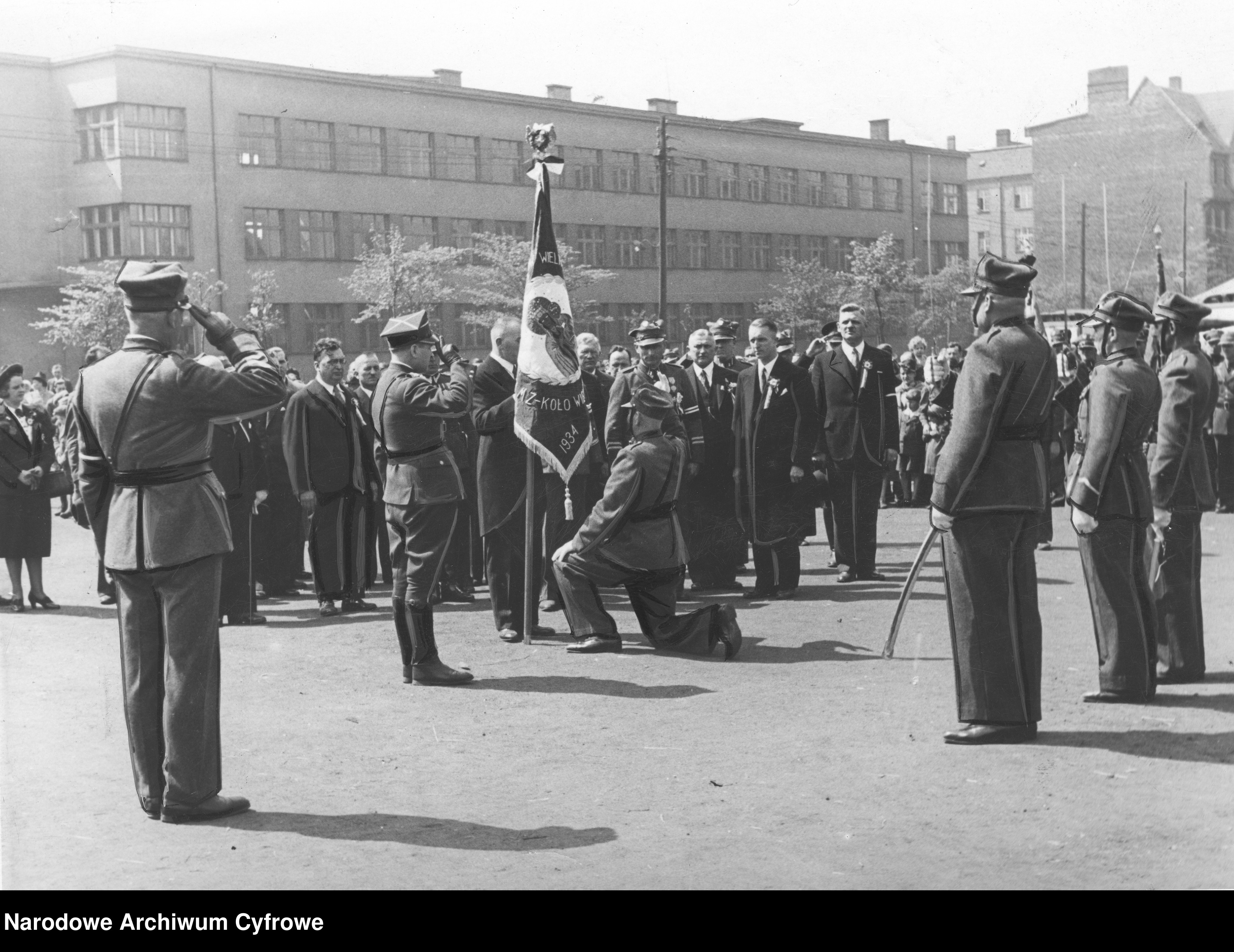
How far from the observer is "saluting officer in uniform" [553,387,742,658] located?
29.4 ft

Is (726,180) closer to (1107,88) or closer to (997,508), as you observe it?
(1107,88)

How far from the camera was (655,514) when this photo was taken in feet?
29.7

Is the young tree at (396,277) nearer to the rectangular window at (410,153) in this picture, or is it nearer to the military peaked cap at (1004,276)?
the rectangular window at (410,153)

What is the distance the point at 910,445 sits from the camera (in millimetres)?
18203

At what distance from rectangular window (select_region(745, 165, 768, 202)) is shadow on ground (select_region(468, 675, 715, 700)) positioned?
4925 cm

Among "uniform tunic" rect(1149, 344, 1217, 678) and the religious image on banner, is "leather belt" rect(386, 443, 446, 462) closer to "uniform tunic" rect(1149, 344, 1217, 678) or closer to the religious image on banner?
the religious image on banner

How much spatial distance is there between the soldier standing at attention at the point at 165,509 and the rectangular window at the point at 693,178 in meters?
50.0

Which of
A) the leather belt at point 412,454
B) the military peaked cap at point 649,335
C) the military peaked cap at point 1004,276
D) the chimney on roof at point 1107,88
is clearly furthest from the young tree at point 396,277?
the military peaked cap at point 1004,276

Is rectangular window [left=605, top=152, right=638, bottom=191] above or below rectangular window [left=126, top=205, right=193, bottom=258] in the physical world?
above

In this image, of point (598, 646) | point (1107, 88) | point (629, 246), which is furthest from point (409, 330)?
point (629, 246)

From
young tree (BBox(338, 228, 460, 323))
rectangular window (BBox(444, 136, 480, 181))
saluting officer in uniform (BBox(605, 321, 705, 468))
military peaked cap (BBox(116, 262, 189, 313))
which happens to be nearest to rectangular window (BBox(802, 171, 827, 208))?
rectangular window (BBox(444, 136, 480, 181))

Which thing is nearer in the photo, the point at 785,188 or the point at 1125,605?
the point at 1125,605

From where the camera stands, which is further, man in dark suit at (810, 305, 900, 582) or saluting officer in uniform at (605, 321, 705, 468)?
man in dark suit at (810, 305, 900, 582)

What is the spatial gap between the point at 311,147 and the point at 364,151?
7.32 feet
